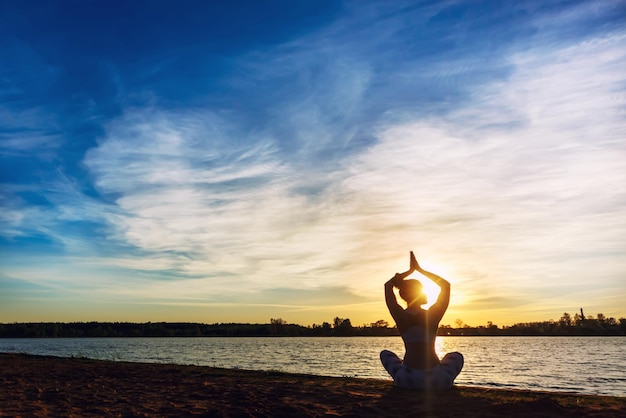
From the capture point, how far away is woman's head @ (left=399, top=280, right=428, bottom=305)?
13.1m

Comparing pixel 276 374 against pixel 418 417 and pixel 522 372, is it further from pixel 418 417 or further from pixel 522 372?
pixel 522 372

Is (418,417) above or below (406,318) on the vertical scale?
below

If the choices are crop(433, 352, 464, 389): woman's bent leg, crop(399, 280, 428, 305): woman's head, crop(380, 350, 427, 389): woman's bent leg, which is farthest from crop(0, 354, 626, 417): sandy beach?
crop(399, 280, 428, 305): woman's head

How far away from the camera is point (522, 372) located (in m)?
36.4

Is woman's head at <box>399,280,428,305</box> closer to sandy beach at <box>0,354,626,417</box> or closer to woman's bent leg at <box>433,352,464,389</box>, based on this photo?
woman's bent leg at <box>433,352,464,389</box>

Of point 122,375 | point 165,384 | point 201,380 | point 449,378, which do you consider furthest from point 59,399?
point 449,378

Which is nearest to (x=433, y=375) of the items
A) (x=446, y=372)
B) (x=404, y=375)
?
(x=446, y=372)

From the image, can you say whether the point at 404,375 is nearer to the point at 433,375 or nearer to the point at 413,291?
the point at 433,375

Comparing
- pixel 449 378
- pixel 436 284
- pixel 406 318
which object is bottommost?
pixel 449 378

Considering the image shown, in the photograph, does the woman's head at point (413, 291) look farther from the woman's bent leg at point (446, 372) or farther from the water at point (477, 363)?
the water at point (477, 363)

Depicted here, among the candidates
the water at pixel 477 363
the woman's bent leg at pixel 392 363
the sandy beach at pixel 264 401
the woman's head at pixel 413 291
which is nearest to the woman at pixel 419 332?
the woman's head at pixel 413 291

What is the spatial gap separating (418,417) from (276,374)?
11412 mm

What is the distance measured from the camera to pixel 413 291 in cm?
1315

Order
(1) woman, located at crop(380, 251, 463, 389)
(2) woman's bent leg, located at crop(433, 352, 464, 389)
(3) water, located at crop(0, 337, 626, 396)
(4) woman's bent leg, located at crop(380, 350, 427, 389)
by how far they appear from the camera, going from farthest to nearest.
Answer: (3) water, located at crop(0, 337, 626, 396) → (4) woman's bent leg, located at crop(380, 350, 427, 389) → (2) woman's bent leg, located at crop(433, 352, 464, 389) → (1) woman, located at crop(380, 251, 463, 389)
